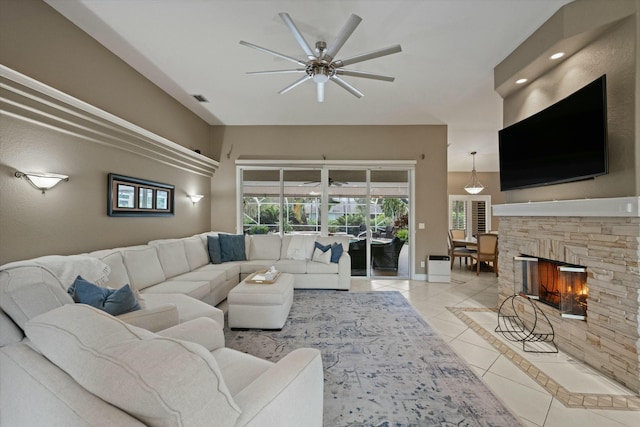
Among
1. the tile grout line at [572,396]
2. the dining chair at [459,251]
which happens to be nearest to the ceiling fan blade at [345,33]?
the tile grout line at [572,396]

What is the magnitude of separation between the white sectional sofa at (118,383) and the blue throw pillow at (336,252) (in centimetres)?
355

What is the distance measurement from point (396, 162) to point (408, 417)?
452 centimetres

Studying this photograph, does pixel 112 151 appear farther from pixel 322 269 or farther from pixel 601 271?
pixel 601 271

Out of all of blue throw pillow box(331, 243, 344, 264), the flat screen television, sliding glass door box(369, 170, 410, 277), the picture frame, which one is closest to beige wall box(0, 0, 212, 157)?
the picture frame

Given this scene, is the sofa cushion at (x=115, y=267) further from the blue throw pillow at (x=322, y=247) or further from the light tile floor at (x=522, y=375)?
the light tile floor at (x=522, y=375)

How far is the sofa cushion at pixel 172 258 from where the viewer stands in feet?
11.2

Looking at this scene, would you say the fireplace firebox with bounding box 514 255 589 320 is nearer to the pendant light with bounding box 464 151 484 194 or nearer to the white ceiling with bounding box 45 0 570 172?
the white ceiling with bounding box 45 0 570 172

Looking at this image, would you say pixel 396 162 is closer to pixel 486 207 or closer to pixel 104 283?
pixel 104 283

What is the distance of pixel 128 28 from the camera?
2.70m

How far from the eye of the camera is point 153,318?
5.46 feet

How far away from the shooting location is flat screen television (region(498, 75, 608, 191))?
7.36 ft

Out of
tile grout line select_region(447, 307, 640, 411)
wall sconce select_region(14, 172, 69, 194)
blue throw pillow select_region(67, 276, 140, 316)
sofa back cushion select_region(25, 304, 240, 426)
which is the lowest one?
tile grout line select_region(447, 307, 640, 411)

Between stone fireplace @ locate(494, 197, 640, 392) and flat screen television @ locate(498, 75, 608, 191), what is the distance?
0.33m

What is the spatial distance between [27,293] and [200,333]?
2.92 feet
